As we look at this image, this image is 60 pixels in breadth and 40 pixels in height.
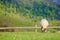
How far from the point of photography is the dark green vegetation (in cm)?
737

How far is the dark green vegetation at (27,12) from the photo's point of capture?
737cm

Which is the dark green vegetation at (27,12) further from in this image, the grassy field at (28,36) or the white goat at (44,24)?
the grassy field at (28,36)

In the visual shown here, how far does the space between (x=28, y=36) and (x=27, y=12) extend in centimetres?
50

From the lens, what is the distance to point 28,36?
7328 millimetres

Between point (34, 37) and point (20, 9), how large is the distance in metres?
0.65

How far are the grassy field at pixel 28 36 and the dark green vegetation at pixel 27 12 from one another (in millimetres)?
187

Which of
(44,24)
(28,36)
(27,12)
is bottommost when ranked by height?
(28,36)

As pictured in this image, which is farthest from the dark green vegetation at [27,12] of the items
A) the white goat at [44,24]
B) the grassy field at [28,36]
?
the grassy field at [28,36]

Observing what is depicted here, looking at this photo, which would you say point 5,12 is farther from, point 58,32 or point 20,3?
point 58,32

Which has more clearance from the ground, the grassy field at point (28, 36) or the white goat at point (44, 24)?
the white goat at point (44, 24)

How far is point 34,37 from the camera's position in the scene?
7316 mm

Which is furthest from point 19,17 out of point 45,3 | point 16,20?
point 45,3

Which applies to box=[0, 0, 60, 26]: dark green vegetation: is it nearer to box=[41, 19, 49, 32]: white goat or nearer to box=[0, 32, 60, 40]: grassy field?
box=[41, 19, 49, 32]: white goat

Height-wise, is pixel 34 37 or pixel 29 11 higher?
pixel 29 11
